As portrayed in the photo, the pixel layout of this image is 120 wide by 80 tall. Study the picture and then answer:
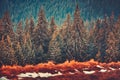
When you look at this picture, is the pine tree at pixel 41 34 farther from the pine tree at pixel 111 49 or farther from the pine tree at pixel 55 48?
the pine tree at pixel 111 49

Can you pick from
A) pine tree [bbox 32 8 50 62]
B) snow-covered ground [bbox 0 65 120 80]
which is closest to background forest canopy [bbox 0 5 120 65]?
pine tree [bbox 32 8 50 62]

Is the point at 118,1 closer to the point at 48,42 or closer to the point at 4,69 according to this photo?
the point at 48,42

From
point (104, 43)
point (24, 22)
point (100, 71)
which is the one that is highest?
point (24, 22)

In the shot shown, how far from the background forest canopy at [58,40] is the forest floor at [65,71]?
0.10m

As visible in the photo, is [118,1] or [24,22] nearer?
[24,22]

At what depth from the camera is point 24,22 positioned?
716 cm

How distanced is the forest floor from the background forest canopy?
10 centimetres

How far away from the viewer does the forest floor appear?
6.94 metres

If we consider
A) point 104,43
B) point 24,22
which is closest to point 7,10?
point 24,22

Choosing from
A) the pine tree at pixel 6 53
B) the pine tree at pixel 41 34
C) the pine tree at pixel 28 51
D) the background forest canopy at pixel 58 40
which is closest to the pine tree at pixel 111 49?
the background forest canopy at pixel 58 40

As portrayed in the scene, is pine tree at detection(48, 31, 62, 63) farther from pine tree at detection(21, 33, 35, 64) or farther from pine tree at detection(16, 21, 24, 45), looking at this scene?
pine tree at detection(16, 21, 24, 45)

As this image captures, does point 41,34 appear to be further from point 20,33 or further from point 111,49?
point 111,49

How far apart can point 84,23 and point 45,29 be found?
0.78m

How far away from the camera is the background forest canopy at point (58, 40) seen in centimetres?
704
